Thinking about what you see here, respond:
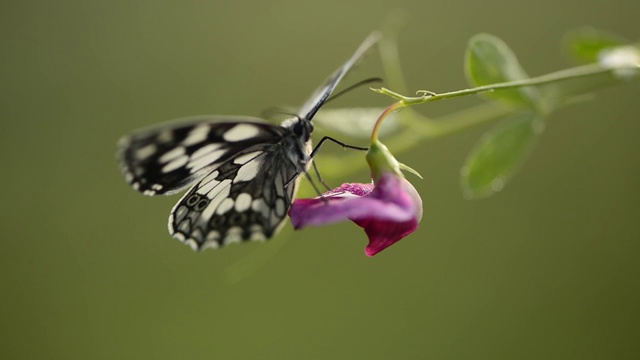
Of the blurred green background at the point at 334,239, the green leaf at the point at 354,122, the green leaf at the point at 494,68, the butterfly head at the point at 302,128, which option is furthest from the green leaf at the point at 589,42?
the blurred green background at the point at 334,239

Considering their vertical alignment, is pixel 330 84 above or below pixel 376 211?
above

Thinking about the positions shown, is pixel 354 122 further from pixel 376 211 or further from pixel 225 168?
pixel 376 211

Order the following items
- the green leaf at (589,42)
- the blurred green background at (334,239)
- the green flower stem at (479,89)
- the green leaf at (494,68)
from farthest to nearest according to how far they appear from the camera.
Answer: the blurred green background at (334,239)
the green leaf at (589,42)
the green leaf at (494,68)
the green flower stem at (479,89)

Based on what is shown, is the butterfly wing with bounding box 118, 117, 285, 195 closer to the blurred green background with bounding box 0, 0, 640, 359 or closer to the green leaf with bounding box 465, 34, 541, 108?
the green leaf with bounding box 465, 34, 541, 108

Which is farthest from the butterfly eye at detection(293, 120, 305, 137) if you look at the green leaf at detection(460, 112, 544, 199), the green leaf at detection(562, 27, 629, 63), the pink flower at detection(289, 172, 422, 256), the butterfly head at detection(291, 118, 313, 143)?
the green leaf at detection(562, 27, 629, 63)

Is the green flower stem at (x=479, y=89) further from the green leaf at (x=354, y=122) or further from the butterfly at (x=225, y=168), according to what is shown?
the green leaf at (x=354, y=122)

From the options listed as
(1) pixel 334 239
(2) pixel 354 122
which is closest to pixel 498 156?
(2) pixel 354 122
